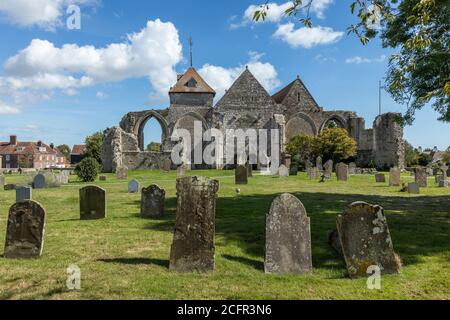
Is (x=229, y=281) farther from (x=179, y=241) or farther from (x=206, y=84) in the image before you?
(x=206, y=84)

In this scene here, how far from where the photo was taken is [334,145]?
36688mm

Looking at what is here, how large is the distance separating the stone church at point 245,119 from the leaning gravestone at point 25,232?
33.9 m

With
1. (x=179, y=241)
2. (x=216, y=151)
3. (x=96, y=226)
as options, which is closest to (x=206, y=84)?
(x=216, y=151)

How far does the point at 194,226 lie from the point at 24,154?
80.4 metres

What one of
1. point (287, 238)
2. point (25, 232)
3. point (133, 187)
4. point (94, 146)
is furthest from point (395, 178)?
point (94, 146)

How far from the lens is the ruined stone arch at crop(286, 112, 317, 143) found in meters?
46.8

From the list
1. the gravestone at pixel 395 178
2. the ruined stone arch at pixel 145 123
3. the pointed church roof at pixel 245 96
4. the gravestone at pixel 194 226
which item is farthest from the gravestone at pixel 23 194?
the pointed church roof at pixel 245 96

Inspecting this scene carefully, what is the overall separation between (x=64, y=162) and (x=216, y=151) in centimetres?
6282

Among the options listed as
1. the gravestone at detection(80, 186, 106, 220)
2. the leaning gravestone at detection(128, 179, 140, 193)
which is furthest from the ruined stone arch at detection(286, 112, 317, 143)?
the gravestone at detection(80, 186, 106, 220)

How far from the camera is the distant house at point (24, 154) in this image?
74.9m

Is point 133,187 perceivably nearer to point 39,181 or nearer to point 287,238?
point 39,181

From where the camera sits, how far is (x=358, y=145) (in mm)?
45406
